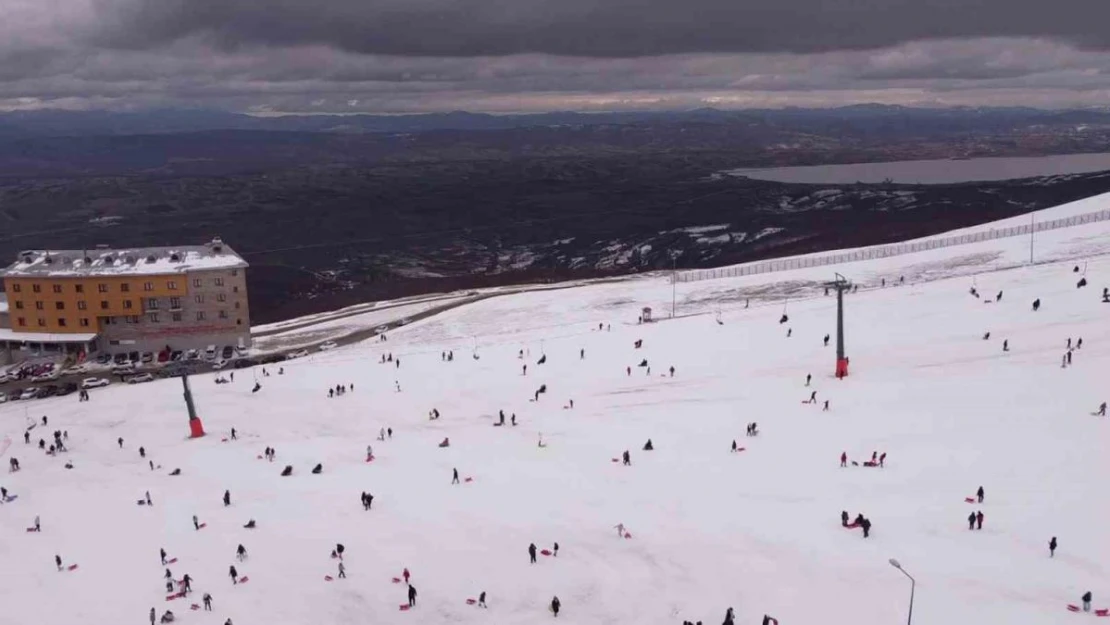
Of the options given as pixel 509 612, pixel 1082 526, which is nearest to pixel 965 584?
pixel 1082 526

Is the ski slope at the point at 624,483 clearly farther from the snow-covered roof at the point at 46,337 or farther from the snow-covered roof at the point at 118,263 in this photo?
the snow-covered roof at the point at 118,263

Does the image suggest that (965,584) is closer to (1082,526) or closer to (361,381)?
(1082,526)

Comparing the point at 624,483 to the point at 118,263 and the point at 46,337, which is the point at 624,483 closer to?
the point at 46,337

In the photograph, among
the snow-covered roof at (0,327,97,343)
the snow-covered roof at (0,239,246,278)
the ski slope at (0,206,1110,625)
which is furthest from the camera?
the snow-covered roof at (0,239,246,278)

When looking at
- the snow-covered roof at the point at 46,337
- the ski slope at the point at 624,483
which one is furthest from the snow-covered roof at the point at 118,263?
the ski slope at the point at 624,483

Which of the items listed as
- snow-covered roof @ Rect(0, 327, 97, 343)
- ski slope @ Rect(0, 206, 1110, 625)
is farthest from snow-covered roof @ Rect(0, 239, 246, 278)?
ski slope @ Rect(0, 206, 1110, 625)

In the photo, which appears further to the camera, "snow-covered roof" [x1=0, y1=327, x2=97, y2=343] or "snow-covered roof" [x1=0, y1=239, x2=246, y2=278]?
"snow-covered roof" [x1=0, y1=239, x2=246, y2=278]

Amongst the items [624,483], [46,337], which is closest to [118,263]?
[46,337]

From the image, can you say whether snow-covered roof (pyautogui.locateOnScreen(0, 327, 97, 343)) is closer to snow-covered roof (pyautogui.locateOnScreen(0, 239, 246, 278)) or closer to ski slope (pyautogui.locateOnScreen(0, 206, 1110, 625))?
snow-covered roof (pyautogui.locateOnScreen(0, 239, 246, 278))
